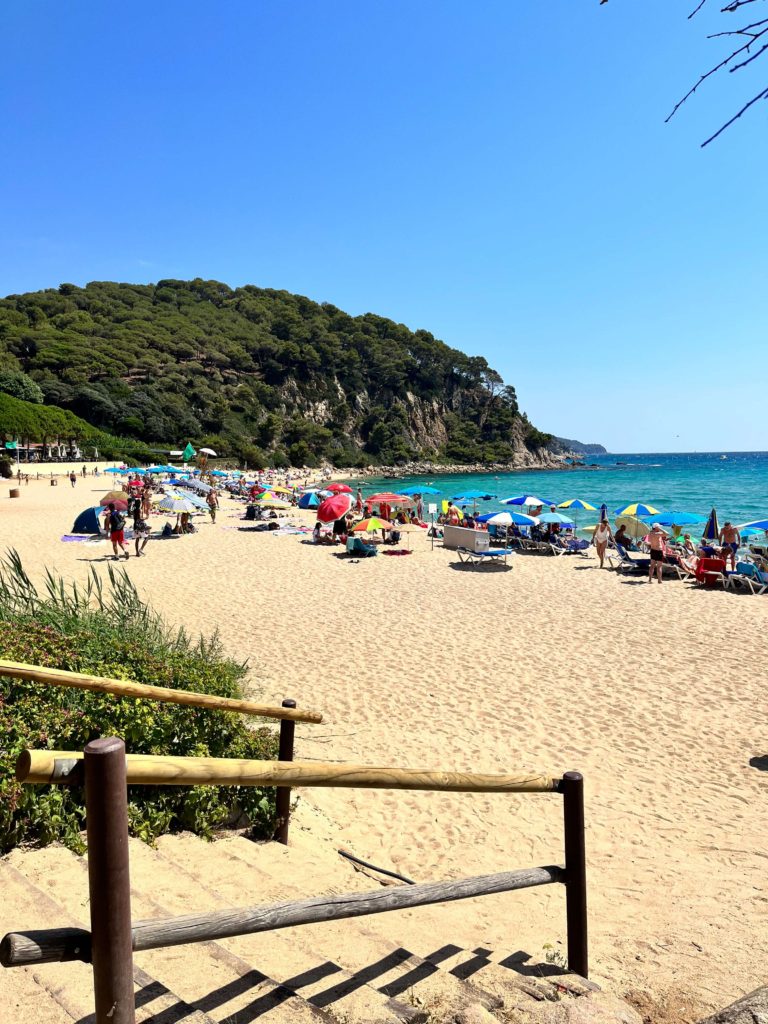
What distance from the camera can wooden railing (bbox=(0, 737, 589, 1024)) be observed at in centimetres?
124

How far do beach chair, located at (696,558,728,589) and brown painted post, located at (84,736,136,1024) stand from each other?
14.6 meters

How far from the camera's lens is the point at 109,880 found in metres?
1.27

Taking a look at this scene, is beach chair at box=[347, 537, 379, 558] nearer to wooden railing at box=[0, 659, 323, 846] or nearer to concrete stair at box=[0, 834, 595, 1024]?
wooden railing at box=[0, 659, 323, 846]

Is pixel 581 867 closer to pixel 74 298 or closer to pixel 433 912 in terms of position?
pixel 433 912

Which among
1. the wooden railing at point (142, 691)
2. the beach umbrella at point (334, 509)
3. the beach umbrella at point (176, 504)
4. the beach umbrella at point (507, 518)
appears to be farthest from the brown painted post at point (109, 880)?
the beach umbrella at point (176, 504)

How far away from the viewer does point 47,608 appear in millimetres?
5543

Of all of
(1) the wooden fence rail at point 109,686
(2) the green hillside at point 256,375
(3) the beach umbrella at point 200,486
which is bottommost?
(1) the wooden fence rail at point 109,686

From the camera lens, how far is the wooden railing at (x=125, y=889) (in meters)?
1.24

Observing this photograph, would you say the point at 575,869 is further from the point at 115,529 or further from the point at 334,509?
the point at 334,509

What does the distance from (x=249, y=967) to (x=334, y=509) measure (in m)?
17.1

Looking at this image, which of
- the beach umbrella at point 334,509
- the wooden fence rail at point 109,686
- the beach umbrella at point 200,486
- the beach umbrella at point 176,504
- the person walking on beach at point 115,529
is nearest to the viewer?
the wooden fence rail at point 109,686

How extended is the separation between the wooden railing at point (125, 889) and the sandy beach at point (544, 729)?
129 centimetres

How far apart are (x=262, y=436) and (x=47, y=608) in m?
72.4

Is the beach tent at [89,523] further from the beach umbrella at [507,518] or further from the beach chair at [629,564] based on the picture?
the beach chair at [629,564]
